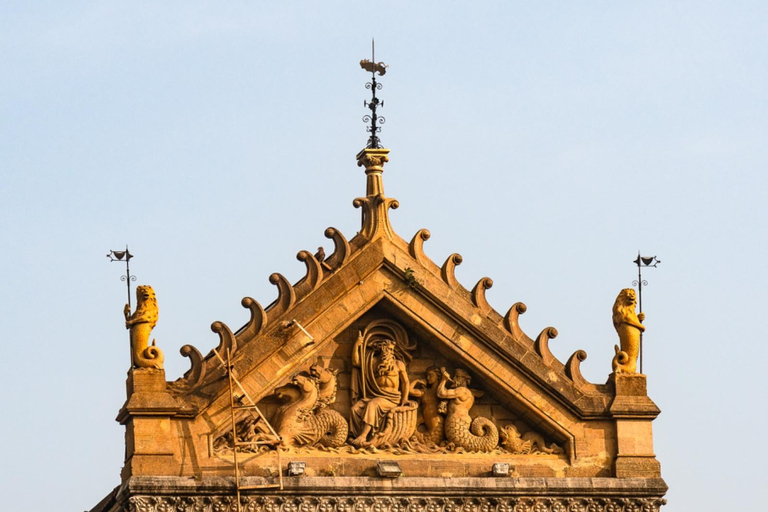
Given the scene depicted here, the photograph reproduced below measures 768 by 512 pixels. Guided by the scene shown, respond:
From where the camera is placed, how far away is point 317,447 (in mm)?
50625

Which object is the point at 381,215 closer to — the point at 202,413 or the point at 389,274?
the point at 389,274

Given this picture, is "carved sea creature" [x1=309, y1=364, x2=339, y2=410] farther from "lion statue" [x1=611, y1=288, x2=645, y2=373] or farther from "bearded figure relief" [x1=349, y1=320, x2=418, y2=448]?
"lion statue" [x1=611, y1=288, x2=645, y2=373]

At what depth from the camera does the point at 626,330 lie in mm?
51969

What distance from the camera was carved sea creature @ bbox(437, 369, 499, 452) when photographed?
5106 centimetres

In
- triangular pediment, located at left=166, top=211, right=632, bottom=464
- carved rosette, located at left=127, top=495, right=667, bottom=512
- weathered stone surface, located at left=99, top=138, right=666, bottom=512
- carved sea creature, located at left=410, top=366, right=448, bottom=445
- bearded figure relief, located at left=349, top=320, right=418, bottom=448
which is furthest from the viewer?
carved sea creature, located at left=410, top=366, right=448, bottom=445

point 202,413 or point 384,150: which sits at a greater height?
point 384,150

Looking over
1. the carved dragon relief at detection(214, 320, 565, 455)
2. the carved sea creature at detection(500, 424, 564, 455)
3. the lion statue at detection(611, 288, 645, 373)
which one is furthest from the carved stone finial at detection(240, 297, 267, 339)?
the lion statue at detection(611, 288, 645, 373)

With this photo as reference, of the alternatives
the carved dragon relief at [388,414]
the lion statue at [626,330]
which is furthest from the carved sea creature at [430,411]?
the lion statue at [626,330]

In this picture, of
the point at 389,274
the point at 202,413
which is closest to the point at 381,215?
the point at 389,274

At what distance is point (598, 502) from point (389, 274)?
4607 millimetres

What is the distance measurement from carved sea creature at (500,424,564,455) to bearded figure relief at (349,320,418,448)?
4.67 ft

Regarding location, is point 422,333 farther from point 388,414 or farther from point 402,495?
point 402,495

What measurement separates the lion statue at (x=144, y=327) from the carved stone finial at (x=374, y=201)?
340 cm

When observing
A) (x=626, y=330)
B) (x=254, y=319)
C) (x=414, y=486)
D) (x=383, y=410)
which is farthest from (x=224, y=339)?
(x=626, y=330)
